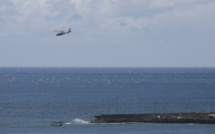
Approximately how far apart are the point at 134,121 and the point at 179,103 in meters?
45.4

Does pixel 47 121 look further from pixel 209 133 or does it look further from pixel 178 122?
pixel 209 133

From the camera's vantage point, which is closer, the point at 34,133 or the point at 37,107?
the point at 34,133

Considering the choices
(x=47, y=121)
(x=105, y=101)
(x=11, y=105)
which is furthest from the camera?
(x=105, y=101)

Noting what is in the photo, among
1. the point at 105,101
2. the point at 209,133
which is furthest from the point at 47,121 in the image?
the point at 105,101

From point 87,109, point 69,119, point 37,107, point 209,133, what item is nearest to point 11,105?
point 37,107

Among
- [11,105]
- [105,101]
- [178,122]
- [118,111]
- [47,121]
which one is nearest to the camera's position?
[178,122]

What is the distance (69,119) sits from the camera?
9219cm

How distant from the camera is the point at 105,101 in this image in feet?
433

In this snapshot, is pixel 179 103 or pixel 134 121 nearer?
pixel 134 121

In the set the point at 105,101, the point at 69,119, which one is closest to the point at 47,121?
the point at 69,119

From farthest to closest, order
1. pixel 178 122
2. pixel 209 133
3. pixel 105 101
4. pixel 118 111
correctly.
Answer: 1. pixel 105 101
2. pixel 118 111
3. pixel 178 122
4. pixel 209 133

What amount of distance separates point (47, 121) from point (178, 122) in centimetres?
2069

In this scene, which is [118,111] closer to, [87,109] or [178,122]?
[87,109]

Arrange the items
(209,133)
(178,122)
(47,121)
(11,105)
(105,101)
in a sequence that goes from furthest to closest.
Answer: (105,101) < (11,105) < (47,121) < (178,122) < (209,133)
